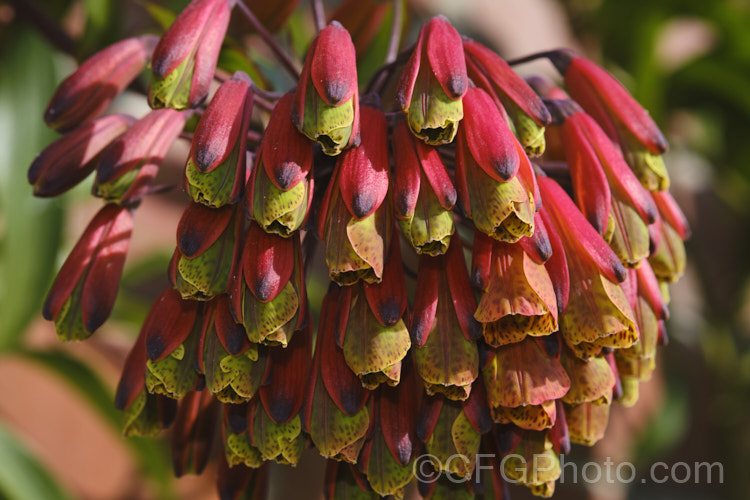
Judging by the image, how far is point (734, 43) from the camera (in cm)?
121

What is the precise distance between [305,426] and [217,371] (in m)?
0.05

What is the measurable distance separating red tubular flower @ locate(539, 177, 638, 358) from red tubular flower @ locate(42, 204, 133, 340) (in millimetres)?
247

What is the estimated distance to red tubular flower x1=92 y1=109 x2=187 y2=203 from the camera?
432mm

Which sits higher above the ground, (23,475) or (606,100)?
(606,100)

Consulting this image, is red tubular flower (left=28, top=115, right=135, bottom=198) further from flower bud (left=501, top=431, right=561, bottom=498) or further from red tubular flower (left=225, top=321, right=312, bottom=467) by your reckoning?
flower bud (left=501, top=431, right=561, bottom=498)

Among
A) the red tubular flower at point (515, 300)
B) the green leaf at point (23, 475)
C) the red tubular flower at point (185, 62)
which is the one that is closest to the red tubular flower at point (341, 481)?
the red tubular flower at point (515, 300)

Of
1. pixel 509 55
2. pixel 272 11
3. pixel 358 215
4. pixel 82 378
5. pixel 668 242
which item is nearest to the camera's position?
pixel 358 215

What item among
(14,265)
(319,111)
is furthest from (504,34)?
(319,111)

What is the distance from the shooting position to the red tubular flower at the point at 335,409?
38 centimetres

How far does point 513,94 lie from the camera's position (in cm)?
42

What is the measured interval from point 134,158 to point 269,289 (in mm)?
135

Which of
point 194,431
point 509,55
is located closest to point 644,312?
point 194,431

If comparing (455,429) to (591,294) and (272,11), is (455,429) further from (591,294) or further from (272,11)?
(272,11)

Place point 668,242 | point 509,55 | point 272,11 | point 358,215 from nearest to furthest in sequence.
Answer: point 358,215 < point 668,242 < point 272,11 < point 509,55
